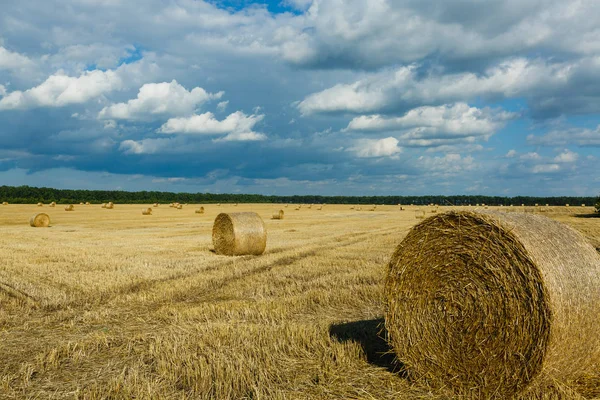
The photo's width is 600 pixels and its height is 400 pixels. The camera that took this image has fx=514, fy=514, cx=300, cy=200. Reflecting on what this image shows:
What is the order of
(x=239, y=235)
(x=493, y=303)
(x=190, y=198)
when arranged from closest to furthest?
(x=493, y=303) → (x=239, y=235) → (x=190, y=198)

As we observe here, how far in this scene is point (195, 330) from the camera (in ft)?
25.1

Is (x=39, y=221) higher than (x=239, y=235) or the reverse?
the reverse

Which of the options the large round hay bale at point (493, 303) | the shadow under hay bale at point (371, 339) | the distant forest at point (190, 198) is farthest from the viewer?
the distant forest at point (190, 198)

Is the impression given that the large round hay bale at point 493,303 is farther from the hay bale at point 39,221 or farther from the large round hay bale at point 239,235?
A: the hay bale at point 39,221

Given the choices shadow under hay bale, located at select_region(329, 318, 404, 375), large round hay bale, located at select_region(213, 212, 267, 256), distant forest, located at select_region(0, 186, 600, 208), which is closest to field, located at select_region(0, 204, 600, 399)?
shadow under hay bale, located at select_region(329, 318, 404, 375)

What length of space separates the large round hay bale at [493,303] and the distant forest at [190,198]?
61685 millimetres

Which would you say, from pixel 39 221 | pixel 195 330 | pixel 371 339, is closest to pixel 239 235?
pixel 195 330

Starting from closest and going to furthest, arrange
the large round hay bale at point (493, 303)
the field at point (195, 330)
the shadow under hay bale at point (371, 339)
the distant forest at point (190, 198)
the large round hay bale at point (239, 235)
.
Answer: the large round hay bale at point (493, 303) → the field at point (195, 330) → the shadow under hay bale at point (371, 339) → the large round hay bale at point (239, 235) → the distant forest at point (190, 198)

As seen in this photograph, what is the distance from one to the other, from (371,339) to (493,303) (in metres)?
2.21

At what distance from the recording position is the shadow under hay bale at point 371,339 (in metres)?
6.17

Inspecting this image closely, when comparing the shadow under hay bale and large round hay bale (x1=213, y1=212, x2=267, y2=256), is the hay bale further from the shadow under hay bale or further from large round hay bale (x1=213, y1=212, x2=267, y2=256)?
the shadow under hay bale

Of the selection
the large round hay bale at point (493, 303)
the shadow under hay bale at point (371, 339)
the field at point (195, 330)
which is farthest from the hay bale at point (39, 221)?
the large round hay bale at point (493, 303)

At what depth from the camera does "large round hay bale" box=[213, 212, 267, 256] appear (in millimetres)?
17266

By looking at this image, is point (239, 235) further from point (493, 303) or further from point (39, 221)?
point (39, 221)
